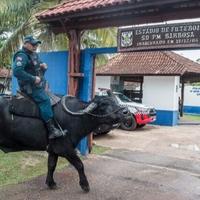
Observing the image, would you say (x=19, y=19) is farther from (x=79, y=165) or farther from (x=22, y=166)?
(x=79, y=165)

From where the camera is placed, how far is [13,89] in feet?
36.5

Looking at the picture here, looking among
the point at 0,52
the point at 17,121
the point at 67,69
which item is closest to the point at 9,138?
the point at 17,121

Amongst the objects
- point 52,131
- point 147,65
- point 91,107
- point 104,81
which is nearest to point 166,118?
point 147,65

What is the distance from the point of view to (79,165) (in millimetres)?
6484

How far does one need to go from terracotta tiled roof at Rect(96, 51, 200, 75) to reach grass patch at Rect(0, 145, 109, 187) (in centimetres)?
1177

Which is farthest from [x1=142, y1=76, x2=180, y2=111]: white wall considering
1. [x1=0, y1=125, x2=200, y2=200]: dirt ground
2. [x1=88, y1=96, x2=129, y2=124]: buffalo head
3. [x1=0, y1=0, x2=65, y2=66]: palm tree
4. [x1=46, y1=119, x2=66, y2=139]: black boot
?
[x1=46, y1=119, x2=66, y2=139]: black boot

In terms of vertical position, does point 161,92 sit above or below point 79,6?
below

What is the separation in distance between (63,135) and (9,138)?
93 cm

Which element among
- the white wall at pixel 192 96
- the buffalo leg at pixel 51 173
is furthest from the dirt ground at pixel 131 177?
the white wall at pixel 192 96

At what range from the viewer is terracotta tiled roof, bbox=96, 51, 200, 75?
1991 cm

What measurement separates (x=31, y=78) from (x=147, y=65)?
626 inches

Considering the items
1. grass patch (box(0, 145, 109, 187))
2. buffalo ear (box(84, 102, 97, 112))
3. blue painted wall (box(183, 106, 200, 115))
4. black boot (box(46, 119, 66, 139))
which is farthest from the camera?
blue painted wall (box(183, 106, 200, 115))

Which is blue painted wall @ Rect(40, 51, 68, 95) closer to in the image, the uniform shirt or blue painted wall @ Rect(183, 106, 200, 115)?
the uniform shirt

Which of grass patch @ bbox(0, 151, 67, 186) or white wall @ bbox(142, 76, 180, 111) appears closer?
grass patch @ bbox(0, 151, 67, 186)
